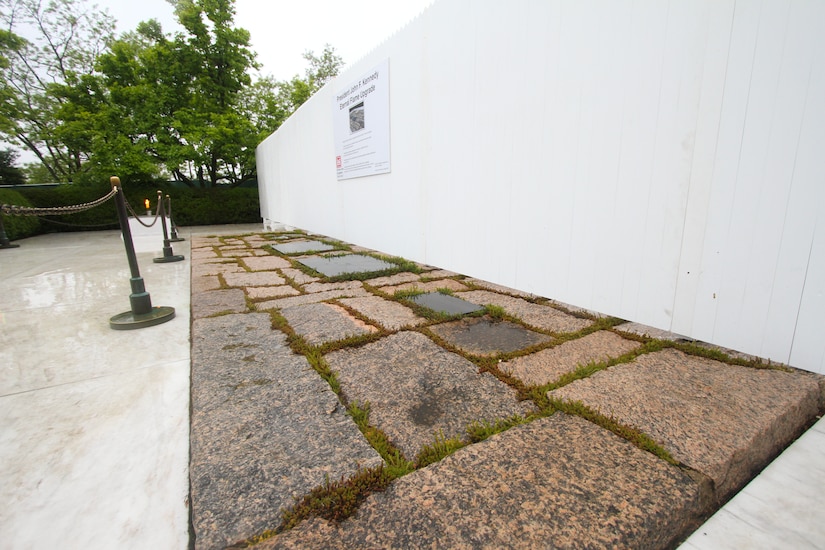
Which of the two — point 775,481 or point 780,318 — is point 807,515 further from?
point 780,318

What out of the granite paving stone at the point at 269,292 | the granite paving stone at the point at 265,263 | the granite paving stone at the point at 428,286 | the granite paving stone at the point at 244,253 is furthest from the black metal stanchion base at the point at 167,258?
the granite paving stone at the point at 428,286

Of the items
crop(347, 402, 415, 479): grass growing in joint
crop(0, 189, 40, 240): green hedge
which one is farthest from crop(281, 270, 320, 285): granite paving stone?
crop(0, 189, 40, 240): green hedge

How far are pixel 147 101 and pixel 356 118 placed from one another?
10487mm

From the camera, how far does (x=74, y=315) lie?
2570 millimetres

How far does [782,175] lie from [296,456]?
1996 mm

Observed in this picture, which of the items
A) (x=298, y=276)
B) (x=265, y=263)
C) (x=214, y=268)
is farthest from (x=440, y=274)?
(x=214, y=268)

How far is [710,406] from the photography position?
116cm

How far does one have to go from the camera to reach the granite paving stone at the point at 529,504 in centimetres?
73

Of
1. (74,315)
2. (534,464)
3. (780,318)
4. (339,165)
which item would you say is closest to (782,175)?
(780,318)

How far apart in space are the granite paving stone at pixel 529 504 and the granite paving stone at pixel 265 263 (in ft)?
11.4

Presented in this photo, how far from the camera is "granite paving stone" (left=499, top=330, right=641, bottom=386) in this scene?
1436 mm

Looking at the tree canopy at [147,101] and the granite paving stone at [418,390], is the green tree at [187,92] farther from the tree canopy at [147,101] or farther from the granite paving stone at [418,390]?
the granite paving stone at [418,390]

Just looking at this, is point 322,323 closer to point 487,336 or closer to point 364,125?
point 487,336

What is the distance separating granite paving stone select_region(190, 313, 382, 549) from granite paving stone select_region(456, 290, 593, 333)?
49.9 inches
